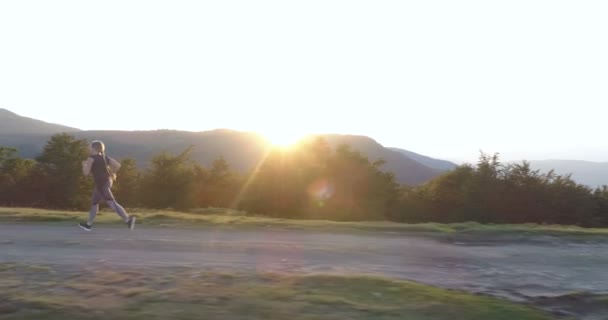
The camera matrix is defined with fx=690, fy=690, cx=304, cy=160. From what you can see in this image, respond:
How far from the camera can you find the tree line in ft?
110

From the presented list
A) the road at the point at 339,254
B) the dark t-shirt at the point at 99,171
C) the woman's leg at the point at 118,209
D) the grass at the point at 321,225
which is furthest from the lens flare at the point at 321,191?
the dark t-shirt at the point at 99,171

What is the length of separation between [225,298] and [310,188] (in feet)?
113

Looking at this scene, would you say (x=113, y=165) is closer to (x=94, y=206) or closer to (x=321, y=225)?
(x=94, y=206)

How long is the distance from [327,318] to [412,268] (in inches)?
140

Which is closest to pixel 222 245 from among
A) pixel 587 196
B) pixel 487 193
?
pixel 487 193

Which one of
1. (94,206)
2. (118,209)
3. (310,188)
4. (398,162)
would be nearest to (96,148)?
(94,206)

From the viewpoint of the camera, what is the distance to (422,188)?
4069 centimetres

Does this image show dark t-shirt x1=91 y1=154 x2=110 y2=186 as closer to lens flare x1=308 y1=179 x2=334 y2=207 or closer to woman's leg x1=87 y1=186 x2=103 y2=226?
woman's leg x1=87 y1=186 x2=103 y2=226

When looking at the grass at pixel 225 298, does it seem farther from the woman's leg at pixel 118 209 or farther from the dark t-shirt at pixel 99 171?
the dark t-shirt at pixel 99 171

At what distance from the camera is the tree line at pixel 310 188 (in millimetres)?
33656

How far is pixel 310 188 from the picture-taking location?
41594mm

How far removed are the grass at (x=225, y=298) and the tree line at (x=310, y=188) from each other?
25993 mm

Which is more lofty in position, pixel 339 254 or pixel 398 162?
pixel 398 162

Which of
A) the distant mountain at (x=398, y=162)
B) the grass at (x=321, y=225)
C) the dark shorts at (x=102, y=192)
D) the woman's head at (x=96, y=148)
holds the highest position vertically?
the distant mountain at (x=398, y=162)
